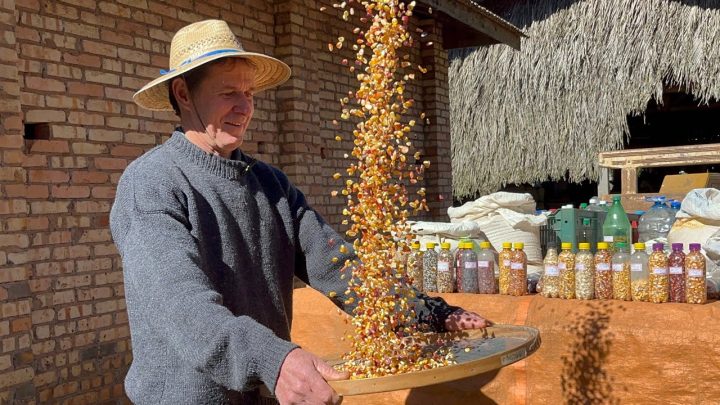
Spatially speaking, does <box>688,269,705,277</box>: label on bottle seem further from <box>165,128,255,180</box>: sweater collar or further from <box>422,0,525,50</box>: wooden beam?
<box>422,0,525,50</box>: wooden beam

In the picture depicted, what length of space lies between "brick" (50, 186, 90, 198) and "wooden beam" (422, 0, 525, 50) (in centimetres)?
336

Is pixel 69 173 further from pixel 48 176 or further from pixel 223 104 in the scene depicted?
pixel 223 104

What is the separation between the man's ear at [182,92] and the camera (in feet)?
6.72

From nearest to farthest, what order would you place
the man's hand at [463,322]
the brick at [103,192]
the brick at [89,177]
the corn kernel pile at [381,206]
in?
1. the corn kernel pile at [381,206]
2. the man's hand at [463,322]
3. the brick at [89,177]
4. the brick at [103,192]

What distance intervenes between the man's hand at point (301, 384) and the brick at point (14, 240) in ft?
9.25

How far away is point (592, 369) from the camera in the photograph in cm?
314

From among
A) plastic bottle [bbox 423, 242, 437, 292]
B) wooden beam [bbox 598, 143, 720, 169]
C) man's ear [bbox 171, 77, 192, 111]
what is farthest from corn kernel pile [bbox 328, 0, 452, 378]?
wooden beam [bbox 598, 143, 720, 169]

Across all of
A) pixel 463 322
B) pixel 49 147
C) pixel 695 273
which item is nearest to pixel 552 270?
pixel 695 273

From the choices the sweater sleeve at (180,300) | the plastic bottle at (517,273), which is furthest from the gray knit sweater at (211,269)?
the plastic bottle at (517,273)

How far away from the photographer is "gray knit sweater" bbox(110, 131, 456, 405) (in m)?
1.49

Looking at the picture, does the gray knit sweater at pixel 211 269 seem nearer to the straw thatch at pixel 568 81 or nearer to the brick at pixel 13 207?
the brick at pixel 13 207

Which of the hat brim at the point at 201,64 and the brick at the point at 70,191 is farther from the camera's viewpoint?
the brick at the point at 70,191

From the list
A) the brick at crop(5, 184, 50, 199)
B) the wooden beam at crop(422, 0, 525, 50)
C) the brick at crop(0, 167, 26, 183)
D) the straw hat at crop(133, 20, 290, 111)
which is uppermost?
the wooden beam at crop(422, 0, 525, 50)

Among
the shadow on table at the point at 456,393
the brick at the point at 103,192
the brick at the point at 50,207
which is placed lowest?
the shadow on table at the point at 456,393
